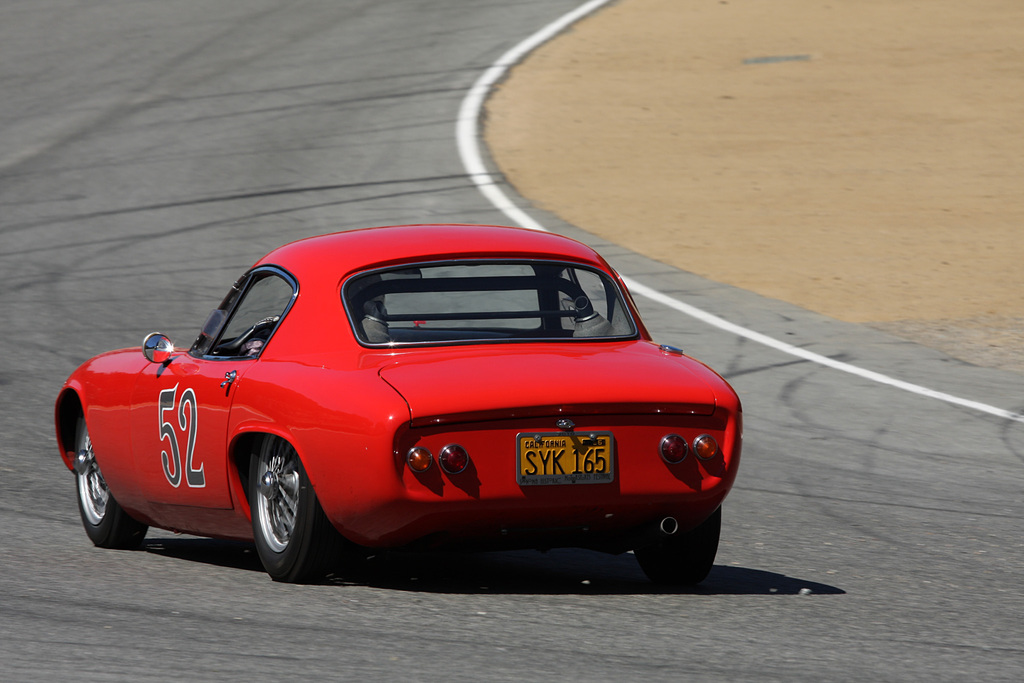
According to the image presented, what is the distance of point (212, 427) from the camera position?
6371 millimetres

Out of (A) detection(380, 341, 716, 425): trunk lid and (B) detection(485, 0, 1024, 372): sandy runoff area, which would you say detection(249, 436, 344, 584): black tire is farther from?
(B) detection(485, 0, 1024, 372): sandy runoff area

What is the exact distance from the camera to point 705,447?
19.3 feet

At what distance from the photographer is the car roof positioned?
21.0ft

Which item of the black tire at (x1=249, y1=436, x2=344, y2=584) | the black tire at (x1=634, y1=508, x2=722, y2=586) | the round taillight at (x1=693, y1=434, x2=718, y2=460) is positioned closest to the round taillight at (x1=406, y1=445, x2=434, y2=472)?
the black tire at (x1=249, y1=436, x2=344, y2=584)

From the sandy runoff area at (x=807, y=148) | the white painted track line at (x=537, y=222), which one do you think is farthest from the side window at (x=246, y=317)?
the sandy runoff area at (x=807, y=148)

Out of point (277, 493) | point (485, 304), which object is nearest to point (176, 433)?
point (277, 493)

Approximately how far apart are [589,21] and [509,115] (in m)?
7.04

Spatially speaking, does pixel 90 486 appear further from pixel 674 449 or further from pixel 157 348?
pixel 674 449

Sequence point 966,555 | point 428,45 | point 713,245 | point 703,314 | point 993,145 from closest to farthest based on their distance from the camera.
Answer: point 966,555
point 703,314
point 713,245
point 993,145
point 428,45

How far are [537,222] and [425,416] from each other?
1154 centimetres

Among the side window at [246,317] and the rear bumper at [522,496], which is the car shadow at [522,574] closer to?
the rear bumper at [522,496]

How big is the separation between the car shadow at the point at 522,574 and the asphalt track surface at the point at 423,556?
3 centimetres

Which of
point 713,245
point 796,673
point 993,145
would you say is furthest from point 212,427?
point 993,145

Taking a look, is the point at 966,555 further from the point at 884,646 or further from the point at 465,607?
the point at 465,607
